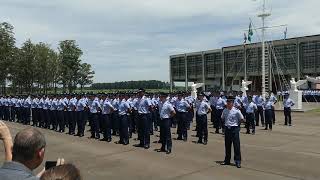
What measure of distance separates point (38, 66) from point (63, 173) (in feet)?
151

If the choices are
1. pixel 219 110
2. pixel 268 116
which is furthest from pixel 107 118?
pixel 268 116

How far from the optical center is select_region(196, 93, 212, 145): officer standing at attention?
15.3 meters

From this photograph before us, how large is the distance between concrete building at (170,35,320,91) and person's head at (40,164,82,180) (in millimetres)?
47597

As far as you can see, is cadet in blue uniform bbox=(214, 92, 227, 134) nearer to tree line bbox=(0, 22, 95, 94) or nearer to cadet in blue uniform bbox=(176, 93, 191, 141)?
cadet in blue uniform bbox=(176, 93, 191, 141)

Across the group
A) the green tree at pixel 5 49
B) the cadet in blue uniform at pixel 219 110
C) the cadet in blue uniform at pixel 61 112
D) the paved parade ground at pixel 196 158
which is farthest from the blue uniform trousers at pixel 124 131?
the green tree at pixel 5 49

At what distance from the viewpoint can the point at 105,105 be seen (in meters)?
17.2

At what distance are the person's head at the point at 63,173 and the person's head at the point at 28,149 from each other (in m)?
0.45

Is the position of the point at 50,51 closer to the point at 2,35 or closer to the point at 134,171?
the point at 2,35

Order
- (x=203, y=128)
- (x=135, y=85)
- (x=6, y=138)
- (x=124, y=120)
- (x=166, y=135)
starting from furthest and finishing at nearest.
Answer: (x=135, y=85), (x=124, y=120), (x=203, y=128), (x=166, y=135), (x=6, y=138)

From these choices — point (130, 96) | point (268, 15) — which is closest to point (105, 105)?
point (130, 96)

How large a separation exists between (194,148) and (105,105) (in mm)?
4359

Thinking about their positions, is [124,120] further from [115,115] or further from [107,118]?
[115,115]

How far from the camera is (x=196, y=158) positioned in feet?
40.7

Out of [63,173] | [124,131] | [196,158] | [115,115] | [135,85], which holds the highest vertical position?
[135,85]
